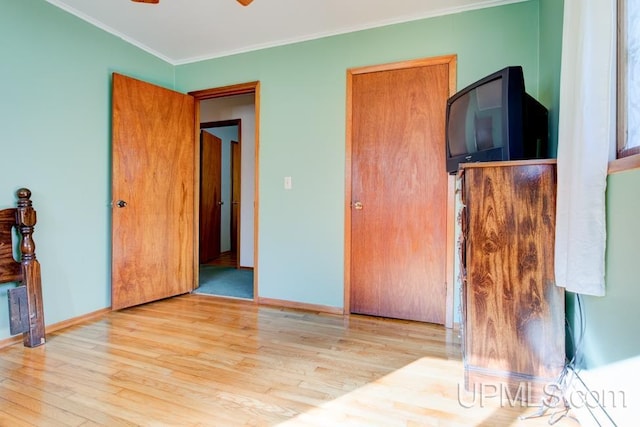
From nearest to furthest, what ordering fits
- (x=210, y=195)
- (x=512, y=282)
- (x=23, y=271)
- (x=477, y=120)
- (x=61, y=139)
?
(x=512, y=282) → (x=477, y=120) → (x=23, y=271) → (x=61, y=139) → (x=210, y=195)

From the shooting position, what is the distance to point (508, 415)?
4.51 ft

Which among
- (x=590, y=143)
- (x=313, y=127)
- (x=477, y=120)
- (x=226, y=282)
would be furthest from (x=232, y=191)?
(x=590, y=143)

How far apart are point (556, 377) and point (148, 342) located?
2291mm

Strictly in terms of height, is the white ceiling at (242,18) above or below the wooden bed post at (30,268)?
above

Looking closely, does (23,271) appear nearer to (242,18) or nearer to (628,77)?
(242,18)

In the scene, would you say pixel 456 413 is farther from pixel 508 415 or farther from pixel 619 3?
pixel 619 3

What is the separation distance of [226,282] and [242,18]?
2656mm

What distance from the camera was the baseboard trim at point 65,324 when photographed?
205cm

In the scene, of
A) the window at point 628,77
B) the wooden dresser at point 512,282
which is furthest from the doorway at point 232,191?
the window at point 628,77

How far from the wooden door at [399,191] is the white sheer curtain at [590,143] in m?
1.13

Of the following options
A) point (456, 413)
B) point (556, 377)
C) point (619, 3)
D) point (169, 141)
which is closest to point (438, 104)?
point (619, 3)

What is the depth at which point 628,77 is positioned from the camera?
1156mm

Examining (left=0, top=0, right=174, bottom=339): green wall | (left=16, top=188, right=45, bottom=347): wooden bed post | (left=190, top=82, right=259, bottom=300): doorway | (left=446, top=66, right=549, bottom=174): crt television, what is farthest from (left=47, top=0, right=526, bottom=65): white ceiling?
(left=16, top=188, right=45, bottom=347): wooden bed post

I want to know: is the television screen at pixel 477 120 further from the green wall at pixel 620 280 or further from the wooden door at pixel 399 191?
the green wall at pixel 620 280
